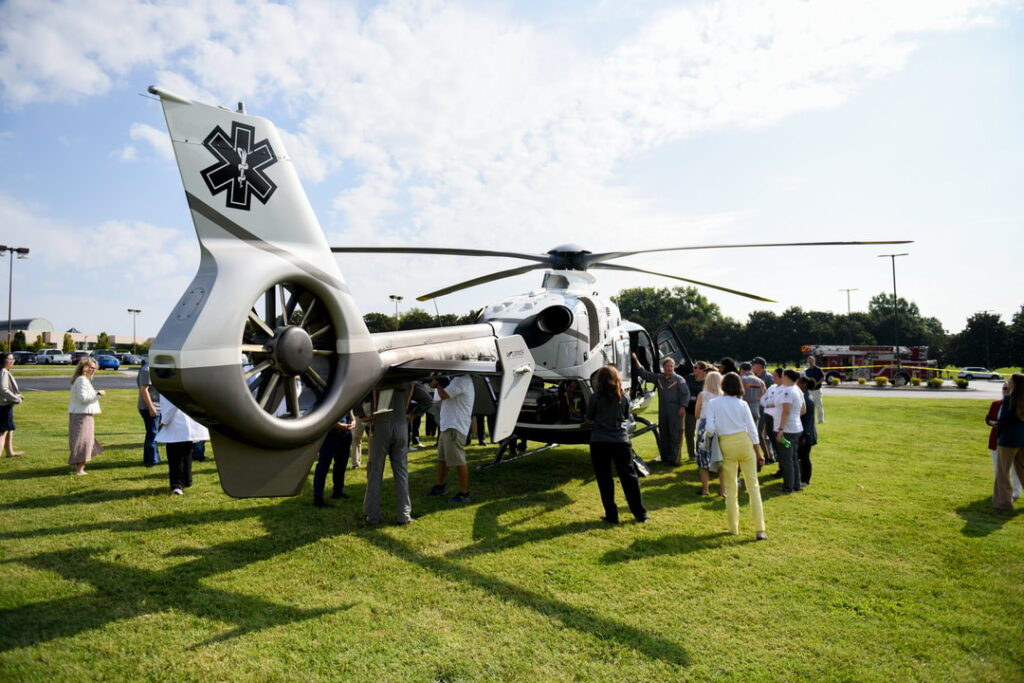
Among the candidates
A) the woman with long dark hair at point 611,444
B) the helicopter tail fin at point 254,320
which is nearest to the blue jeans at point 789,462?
the woman with long dark hair at point 611,444

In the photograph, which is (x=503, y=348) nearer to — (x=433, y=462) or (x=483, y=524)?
(x=483, y=524)

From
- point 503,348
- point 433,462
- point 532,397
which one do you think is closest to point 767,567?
point 503,348

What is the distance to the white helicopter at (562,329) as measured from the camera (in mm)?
7512

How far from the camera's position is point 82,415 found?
831 cm

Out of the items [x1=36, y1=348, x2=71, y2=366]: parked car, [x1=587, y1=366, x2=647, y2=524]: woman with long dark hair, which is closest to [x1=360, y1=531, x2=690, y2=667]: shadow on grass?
[x1=587, y1=366, x2=647, y2=524]: woman with long dark hair

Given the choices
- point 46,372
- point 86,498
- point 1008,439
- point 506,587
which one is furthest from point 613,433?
point 46,372

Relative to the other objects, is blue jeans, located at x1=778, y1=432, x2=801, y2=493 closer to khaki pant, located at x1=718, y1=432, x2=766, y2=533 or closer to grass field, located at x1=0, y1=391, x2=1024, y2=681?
grass field, located at x1=0, y1=391, x2=1024, y2=681

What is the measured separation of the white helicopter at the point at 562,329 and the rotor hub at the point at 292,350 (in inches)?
122

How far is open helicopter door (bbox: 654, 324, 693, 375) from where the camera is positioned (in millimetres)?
11914

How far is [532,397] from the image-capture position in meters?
8.30

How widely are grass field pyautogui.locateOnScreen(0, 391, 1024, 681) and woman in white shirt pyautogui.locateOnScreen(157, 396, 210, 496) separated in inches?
15.3

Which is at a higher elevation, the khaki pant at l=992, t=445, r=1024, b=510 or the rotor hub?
the rotor hub

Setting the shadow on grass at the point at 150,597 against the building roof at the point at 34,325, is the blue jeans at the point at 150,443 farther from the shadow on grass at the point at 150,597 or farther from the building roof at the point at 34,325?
the building roof at the point at 34,325

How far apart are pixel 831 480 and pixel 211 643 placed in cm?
839
